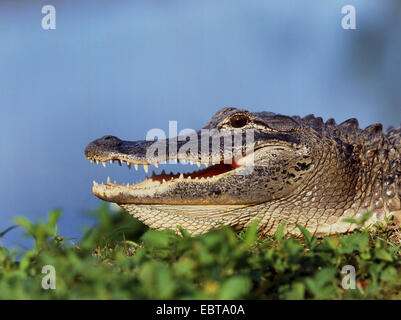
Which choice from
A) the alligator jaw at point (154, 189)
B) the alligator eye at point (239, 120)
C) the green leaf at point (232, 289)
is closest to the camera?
the green leaf at point (232, 289)

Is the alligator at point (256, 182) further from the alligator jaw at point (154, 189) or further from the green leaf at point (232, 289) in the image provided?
the green leaf at point (232, 289)

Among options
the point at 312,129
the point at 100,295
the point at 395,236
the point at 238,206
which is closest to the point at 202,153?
the point at 238,206

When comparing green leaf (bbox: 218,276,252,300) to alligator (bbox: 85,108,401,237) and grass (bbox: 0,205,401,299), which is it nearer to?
grass (bbox: 0,205,401,299)

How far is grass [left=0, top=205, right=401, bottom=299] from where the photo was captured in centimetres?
184

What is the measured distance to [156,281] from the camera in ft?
6.03

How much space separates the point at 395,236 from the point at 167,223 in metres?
1.93

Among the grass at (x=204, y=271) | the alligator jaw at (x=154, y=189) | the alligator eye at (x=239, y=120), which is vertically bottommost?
the grass at (x=204, y=271)

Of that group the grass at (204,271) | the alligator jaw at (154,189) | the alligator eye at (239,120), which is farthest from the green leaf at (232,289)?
the alligator eye at (239,120)

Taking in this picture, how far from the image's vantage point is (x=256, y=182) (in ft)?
11.9

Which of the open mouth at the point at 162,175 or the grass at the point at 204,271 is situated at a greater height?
the open mouth at the point at 162,175

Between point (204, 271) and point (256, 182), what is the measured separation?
1.75 m

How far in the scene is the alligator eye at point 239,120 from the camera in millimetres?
3938

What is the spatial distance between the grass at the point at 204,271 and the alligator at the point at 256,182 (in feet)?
2.94

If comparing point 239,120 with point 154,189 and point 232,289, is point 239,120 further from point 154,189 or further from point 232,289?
point 232,289
